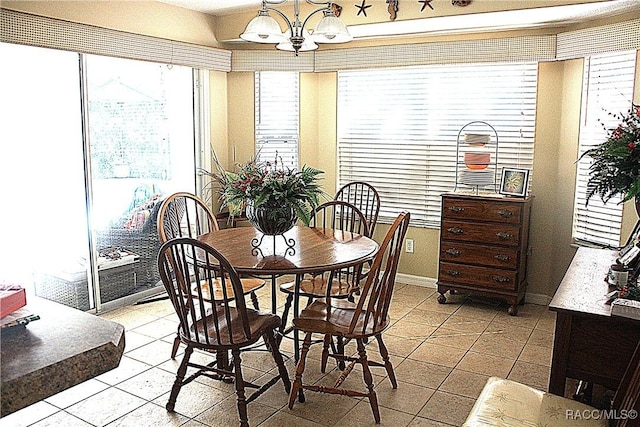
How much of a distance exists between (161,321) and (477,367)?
2269 mm

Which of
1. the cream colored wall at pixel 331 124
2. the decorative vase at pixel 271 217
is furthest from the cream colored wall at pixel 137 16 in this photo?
the decorative vase at pixel 271 217

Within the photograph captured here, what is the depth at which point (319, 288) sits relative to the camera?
3.32 meters

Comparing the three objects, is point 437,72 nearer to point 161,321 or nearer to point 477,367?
point 477,367

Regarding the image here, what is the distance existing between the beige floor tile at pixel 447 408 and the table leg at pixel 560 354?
55 centimetres

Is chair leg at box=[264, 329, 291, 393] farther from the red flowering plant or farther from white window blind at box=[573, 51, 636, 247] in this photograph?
white window blind at box=[573, 51, 636, 247]

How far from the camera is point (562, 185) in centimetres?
423

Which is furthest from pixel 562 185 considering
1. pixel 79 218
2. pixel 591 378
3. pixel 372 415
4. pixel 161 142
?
pixel 79 218

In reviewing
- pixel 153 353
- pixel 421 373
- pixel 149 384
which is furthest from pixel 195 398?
pixel 421 373

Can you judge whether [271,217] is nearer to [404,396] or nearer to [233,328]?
[233,328]

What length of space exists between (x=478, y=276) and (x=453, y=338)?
72cm

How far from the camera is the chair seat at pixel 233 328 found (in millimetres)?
2500

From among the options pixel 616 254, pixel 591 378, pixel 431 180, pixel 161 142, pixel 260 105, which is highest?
pixel 260 105

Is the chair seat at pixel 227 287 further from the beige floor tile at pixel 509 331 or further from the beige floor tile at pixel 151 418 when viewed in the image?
the beige floor tile at pixel 509 331

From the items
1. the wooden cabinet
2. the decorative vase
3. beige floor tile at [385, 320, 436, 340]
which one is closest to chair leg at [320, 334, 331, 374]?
the decorative vase
